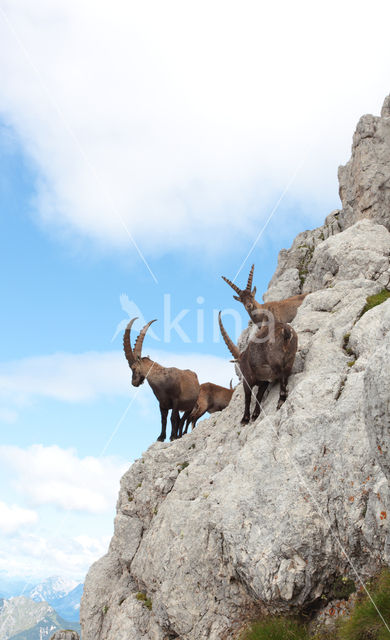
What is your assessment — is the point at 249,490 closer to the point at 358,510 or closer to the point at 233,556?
the point at 233,556

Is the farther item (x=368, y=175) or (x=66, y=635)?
(x=368, y=175)

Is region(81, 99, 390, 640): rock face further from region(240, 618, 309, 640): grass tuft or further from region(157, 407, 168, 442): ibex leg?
region(157, 407, 168, 442): ibex leg

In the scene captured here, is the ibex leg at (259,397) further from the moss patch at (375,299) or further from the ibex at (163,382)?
the ibex at (163,382)

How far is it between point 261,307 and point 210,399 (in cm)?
720

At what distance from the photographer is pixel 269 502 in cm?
993

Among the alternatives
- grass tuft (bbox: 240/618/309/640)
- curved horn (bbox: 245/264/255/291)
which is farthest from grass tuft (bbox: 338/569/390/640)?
curved horn (bbox: 245/264/255/291)

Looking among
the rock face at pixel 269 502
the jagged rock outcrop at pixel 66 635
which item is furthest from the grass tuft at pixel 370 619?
the jagged rock outcrop at pixel 66 635

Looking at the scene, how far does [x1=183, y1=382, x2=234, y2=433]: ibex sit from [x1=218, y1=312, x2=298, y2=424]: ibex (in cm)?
1048

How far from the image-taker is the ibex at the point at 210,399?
24217 mm

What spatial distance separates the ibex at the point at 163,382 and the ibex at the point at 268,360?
604cm

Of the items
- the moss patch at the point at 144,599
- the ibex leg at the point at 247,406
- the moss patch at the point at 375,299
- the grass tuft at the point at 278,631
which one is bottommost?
the grass tuft at the point at 278,631

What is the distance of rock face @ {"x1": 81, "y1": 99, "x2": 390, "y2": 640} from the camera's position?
28.9 feet

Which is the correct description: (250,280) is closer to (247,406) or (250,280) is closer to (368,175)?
(247,406)

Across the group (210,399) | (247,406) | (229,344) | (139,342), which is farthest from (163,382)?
(247,406)
